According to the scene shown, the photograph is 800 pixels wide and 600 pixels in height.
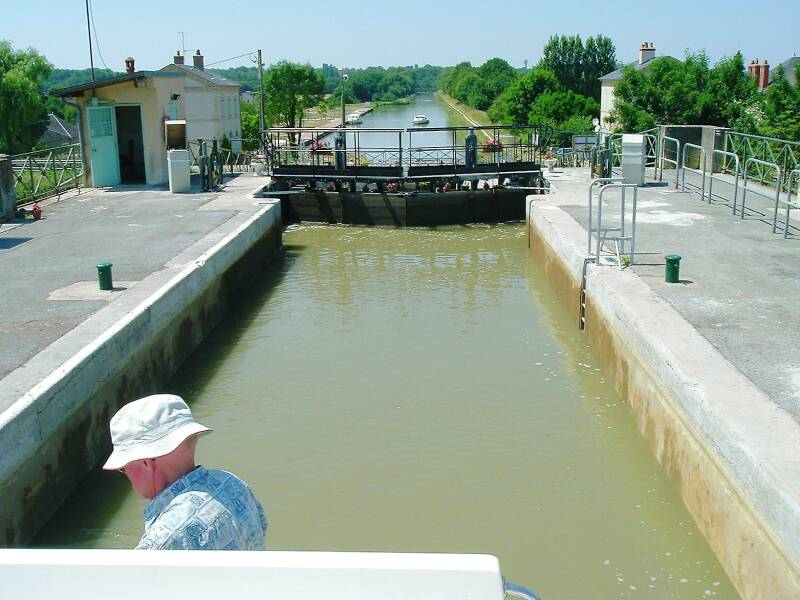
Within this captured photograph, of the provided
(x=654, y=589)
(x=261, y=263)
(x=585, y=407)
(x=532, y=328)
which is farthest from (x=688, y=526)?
(x=261, y=263)

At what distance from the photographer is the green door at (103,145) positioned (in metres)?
19.9

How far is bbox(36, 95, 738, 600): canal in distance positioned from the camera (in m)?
6.43

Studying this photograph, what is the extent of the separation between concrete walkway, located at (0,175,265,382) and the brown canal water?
1401mm

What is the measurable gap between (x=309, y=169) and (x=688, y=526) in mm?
15265

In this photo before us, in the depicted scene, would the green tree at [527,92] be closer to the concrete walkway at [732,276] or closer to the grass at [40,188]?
the grass at [40,188]

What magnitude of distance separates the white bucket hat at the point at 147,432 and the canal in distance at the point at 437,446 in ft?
12.6

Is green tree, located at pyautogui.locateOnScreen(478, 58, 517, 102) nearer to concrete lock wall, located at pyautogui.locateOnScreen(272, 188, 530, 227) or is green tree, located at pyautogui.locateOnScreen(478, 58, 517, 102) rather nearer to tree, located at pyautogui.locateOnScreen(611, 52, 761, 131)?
tree, located at pyautogui.locateOnScreen(611, 52, 761, 131)

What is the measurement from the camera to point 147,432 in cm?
278

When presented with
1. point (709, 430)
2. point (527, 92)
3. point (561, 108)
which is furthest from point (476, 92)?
point (709, 430)

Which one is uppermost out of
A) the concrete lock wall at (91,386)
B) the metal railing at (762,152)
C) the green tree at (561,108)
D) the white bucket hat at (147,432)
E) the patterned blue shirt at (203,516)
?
the green tree at (561,108)

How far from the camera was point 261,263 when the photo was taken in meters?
15.9

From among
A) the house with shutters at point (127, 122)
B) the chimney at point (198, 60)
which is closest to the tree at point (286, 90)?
the chimney at point (198, 60)

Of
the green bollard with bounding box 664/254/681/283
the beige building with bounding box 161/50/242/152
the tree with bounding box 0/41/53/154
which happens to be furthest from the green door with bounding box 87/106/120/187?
the tree with bounding box 0/41/53/154

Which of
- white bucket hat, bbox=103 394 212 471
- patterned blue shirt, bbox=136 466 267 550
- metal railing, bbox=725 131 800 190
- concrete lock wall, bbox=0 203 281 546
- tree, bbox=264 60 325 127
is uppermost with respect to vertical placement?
tree, bbox=264 60 325 127
